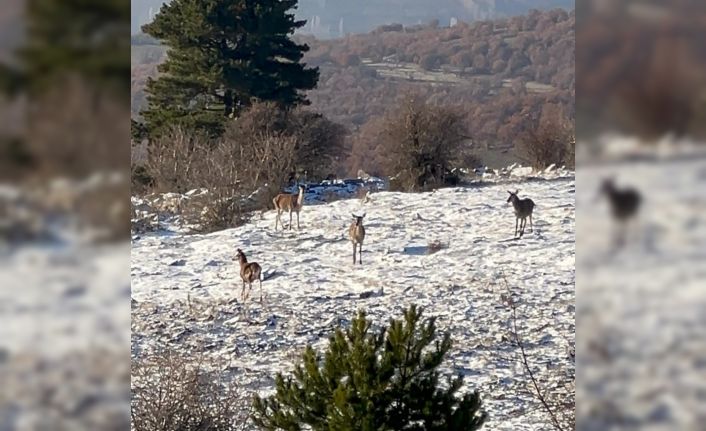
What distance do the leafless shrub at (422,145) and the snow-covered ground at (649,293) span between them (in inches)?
424

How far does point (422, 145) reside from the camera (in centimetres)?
1177

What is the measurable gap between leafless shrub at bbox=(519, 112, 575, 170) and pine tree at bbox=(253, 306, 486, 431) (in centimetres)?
1005

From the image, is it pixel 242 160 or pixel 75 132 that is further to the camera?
pixel 242 160

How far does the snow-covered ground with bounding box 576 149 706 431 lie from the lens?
772 millimetres

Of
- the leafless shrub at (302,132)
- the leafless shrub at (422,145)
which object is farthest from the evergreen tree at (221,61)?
the leafless shrub at (422,145)

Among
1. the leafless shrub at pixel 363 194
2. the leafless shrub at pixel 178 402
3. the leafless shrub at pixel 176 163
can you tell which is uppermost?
the leafless shrub at pixel 176 163

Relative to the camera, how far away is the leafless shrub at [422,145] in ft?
38.3

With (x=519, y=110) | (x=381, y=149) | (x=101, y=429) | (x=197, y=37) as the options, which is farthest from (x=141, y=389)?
(x=519, y=110)

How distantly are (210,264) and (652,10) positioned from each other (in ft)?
25.2

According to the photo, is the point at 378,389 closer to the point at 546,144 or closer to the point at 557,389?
the point at 557,389

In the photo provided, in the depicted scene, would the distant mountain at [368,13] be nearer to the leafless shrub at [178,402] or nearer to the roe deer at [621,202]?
the leafless shrub at [178,402]

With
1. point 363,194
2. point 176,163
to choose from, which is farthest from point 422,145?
point 176,163

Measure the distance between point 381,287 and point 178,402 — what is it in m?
3.45

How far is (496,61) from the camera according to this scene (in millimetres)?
20547
